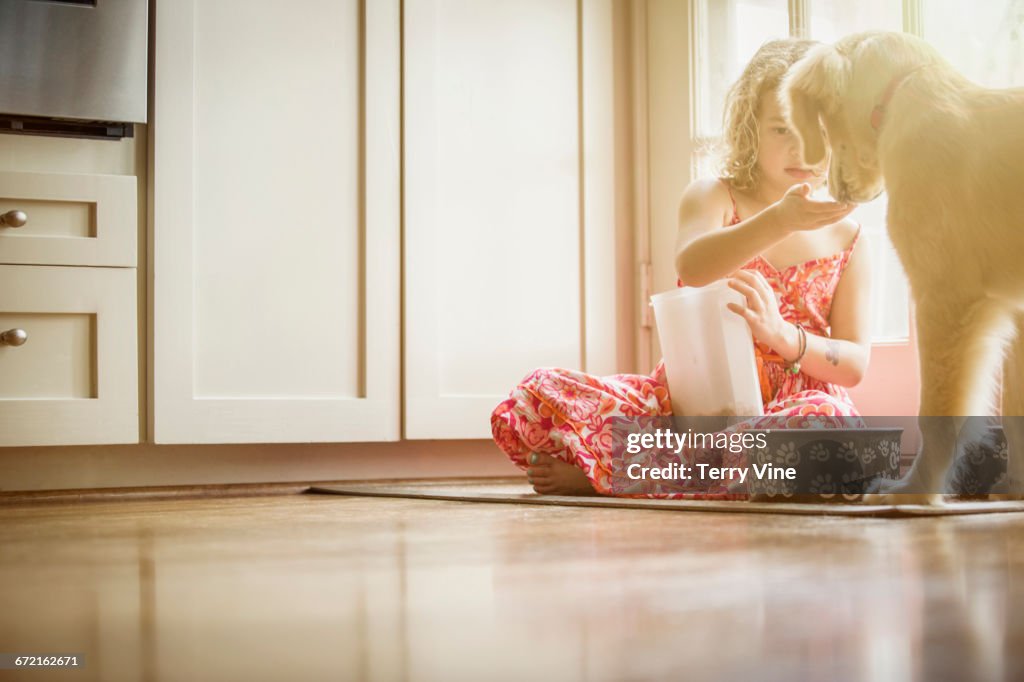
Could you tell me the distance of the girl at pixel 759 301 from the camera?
143 cm

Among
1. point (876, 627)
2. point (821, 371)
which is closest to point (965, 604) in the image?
point (876, 627)

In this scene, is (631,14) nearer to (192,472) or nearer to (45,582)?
(192,472)

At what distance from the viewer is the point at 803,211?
1343mm

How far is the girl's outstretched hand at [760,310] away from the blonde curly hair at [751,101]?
151 millimetres

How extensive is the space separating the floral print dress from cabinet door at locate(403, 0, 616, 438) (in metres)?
0.44

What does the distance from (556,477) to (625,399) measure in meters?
0.15

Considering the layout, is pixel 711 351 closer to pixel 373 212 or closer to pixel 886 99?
pixel 886 99

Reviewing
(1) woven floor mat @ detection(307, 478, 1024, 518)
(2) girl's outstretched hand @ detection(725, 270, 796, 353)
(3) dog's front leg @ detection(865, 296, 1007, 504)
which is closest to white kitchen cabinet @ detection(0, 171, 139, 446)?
(1) woven floor mat @ detection(307, 478, 1024, 518)

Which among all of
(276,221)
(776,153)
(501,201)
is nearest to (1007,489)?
(776,153)

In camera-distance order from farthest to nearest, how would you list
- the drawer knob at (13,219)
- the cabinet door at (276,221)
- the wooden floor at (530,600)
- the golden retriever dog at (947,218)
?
the cabinet door at (276,221) < the drawer knob at (13,219) < the golden retriever dog at (947,218) < the wooden floor at (530,600)

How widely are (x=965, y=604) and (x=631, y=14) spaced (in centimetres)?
183

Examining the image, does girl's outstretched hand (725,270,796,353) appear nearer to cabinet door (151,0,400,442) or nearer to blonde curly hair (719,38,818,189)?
blonde curly hair (719,38,818,189)

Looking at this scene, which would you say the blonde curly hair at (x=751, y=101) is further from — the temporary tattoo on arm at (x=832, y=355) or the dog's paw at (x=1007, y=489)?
the dog's paw at (x=1007, y=489)

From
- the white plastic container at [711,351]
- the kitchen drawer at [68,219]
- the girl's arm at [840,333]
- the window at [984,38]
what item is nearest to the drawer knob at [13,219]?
the kitchen drawer at [68,219]
